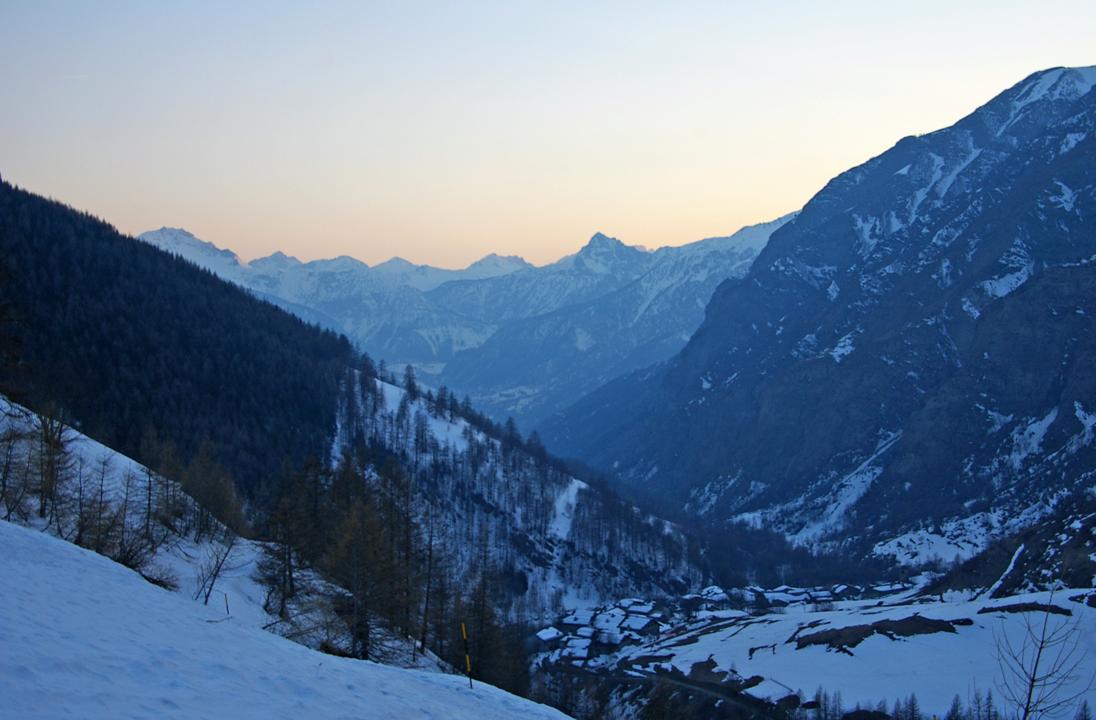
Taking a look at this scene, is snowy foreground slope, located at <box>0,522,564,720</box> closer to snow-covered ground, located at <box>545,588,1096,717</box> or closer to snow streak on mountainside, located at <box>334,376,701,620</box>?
snow-covered ground, located at <box>545,588,1096,717</box>

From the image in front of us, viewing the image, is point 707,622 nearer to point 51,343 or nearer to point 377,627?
point 377,627

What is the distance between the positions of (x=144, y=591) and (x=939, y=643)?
8298 centimetres

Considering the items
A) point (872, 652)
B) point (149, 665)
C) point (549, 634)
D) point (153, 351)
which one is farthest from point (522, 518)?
point (149, 665)

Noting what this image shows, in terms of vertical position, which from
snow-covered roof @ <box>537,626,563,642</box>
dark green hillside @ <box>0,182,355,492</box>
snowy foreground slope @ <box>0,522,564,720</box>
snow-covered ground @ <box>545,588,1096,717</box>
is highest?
dark green hillside @ <box>0,182,355,492</box>

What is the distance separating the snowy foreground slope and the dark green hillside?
85.4 metres

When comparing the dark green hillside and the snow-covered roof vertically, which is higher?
the dark green hillside

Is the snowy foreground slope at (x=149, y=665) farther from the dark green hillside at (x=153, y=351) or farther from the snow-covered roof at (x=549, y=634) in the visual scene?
the snow-covered roof at (x=549, y=634)

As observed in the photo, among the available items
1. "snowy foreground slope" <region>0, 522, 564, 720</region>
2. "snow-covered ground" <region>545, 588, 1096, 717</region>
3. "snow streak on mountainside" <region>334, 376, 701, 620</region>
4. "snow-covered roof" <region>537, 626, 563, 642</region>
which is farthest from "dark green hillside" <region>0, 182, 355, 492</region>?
"snowy foreground slope" <region>0, 522, 564, 720</region>

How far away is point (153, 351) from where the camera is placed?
150 metres

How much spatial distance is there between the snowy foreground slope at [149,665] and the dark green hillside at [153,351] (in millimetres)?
85351

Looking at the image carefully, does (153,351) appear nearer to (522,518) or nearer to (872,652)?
(522,518)

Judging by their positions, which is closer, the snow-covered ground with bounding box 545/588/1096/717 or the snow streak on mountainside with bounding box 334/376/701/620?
the snow-covered ground with bounding box 545/588/1096/717

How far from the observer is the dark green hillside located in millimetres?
128125

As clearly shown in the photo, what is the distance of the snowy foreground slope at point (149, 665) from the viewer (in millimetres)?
17688
